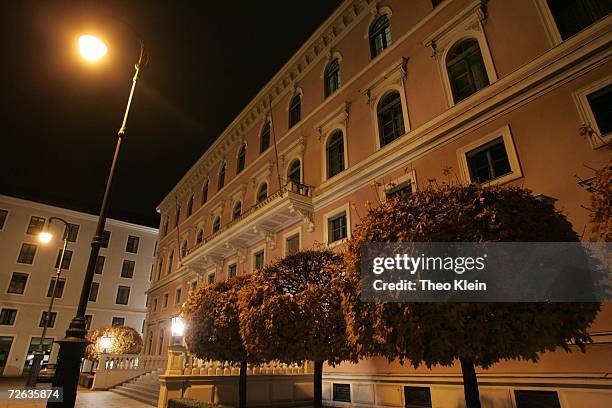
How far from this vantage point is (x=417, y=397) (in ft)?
35.0

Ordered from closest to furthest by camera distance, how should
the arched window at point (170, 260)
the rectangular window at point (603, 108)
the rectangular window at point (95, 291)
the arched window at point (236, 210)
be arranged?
the rectangular window at point (603, 108) → the arched window at point (236, 210) → the arched window at point (170, 260) → the rectangular window at point (95, 291)

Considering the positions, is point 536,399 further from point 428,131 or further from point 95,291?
point 95,291

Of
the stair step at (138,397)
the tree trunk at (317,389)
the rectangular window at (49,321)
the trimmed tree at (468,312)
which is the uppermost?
the rectangular window at (49,321)

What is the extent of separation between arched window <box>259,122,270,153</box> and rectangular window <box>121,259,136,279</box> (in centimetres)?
3076

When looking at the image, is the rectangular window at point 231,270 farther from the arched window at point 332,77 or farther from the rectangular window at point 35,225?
the rectangular window at point 35,225

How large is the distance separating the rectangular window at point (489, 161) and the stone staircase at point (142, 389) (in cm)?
1555

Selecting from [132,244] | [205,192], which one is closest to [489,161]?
[205,192]

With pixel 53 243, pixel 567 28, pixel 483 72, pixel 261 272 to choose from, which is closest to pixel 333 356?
pixel 261 272

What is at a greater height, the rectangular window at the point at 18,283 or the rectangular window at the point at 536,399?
the rectangular window at the point at 18,283

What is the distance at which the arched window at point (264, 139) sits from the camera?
24.1 meters

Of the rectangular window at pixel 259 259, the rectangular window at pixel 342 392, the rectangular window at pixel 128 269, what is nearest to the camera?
the rectangular window at pixel 342 392

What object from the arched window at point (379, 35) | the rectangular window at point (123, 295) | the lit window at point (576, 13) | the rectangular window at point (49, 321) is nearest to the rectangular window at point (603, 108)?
the lit window at point (576, 13)

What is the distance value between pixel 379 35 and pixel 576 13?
887 cm

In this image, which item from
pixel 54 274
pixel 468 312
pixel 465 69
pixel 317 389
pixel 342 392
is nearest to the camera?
pixel 468 312
